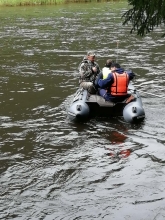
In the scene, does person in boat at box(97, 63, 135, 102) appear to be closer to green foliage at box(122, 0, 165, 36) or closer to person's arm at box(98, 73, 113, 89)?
person's arm at box(98, 73, 113, 89)

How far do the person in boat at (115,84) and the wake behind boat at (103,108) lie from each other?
0.13 meters

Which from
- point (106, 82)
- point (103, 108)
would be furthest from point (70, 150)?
point (106, 82)

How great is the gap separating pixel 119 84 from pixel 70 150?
2412mm

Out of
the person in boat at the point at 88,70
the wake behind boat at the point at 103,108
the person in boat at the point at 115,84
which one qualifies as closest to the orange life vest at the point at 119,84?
the person in boat at the point at 115,84

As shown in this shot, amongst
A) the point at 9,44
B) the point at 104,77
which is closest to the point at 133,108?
the point at 104,77

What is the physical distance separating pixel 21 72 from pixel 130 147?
8032 millimetres

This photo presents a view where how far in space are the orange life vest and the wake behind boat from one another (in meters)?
0.28

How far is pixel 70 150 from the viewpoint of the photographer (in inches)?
320

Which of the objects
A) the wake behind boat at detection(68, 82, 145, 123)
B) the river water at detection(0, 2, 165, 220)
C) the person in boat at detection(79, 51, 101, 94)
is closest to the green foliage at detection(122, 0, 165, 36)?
the river water at detection(0, 2, 165, 220)

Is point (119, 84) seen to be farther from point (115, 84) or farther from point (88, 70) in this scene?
point (88, 70)

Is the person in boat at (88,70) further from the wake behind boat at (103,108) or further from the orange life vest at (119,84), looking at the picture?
the orange life vest at (119,84)

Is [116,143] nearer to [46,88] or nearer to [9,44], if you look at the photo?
[46,88]

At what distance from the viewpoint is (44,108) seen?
10938 mm

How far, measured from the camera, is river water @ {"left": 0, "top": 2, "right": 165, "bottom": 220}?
6164 mm
